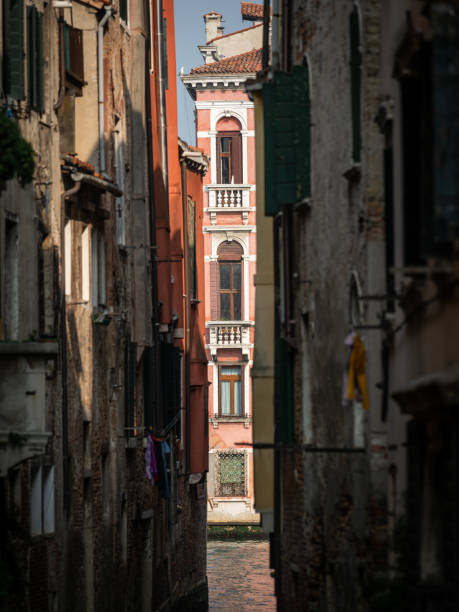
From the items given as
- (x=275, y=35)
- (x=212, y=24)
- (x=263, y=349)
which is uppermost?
(x=212, y=24)

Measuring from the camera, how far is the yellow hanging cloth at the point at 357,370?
50.0 feet

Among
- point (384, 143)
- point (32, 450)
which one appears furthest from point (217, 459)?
point (384, 143)

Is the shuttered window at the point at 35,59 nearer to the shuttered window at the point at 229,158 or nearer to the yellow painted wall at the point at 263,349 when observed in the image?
the yellow painted wall at the point at 263,349

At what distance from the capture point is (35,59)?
21469mm

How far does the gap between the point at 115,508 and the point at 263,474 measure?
559 cm

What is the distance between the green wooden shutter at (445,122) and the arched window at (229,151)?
139ft

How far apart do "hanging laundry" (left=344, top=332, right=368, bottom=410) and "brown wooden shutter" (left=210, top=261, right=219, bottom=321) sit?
122 feet

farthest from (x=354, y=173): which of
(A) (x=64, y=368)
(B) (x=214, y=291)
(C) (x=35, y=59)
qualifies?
(B) (x=214, y=291)

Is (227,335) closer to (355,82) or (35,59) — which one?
(35,59)

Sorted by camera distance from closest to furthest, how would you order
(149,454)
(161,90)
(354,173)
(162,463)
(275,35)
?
(354,173) < (275,35) < (149,454) < (162,463) < (161,90)

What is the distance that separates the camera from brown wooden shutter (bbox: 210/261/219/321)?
52500 millimetres

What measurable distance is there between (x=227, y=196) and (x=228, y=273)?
2.63 m

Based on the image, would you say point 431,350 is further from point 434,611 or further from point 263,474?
point 263,474

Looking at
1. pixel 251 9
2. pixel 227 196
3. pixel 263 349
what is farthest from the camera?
pixel 251 9
